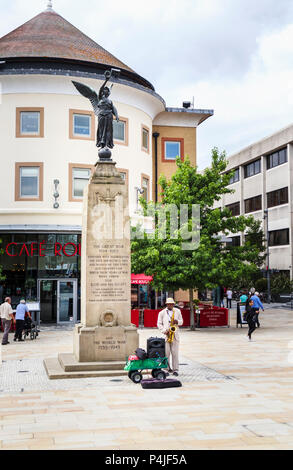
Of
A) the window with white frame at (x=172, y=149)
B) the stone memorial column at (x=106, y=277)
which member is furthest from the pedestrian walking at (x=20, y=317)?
the window with white frame at (x=172, y=149)

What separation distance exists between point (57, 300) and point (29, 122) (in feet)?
32.0

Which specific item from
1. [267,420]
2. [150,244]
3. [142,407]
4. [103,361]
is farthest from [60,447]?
[150,244]

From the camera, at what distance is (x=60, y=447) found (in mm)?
7332

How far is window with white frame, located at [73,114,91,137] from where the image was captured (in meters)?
29.9

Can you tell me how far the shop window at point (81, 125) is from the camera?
29.6 m

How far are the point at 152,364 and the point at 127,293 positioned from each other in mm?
2467

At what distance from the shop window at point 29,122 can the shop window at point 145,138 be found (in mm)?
6319

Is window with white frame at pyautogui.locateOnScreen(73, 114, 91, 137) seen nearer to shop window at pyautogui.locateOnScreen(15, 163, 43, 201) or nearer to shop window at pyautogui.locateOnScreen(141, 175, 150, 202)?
shop window at pyautogui.locateOnScreen(15, 163, 43, 201)

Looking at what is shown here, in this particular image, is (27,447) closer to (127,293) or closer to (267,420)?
(267,420)

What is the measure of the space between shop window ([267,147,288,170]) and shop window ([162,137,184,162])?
2530 centimetres

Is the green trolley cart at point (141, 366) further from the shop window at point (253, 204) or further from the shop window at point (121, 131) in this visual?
the shop window at point (253, 204)

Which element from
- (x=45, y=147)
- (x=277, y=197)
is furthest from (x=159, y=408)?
(x=277, y=197)

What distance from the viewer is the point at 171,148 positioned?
35.0 metres

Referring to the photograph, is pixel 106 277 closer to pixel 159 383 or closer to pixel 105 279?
pixel 105 279
